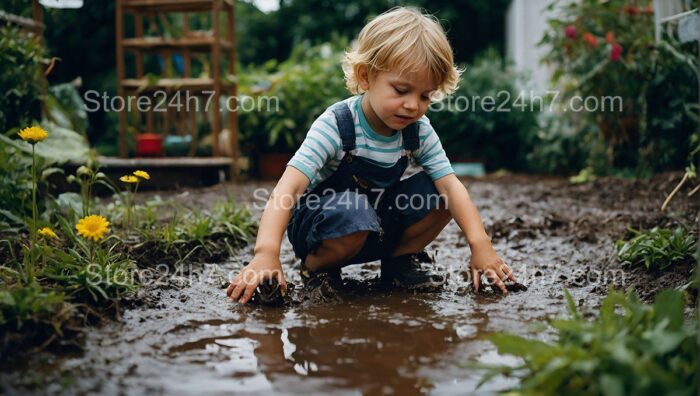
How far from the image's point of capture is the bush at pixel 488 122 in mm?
8320

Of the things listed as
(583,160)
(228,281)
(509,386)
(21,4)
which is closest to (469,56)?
(583,160)

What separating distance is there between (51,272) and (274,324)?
2.29ft

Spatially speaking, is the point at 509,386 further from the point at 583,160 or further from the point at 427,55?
the point at 583,160

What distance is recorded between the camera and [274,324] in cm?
195

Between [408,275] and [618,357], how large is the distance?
132cm

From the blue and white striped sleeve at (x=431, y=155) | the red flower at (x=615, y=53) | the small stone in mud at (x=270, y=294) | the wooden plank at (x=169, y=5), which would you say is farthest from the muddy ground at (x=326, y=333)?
the wooden plank at (x=169, y=5)

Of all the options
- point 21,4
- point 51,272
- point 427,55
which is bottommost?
point 51,272

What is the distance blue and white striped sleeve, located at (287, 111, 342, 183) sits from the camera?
227cm

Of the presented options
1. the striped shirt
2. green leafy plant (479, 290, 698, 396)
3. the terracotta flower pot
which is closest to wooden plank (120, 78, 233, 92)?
the terracotta flower pot

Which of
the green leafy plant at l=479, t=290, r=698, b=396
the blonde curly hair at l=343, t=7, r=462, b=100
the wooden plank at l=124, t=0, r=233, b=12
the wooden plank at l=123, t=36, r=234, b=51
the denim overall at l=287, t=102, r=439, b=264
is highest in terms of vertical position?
the wooden plank at l=124, t=0, r=233, b=12

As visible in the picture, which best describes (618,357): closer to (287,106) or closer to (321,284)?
(321,284)

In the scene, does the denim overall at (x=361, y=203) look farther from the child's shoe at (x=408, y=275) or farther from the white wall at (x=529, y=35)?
the white wall at (x=529, y=35)

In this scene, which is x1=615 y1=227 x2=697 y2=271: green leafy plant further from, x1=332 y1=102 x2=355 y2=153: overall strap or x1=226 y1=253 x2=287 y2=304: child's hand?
x1=226 y1=253 x2=287 y2=304: child's hand

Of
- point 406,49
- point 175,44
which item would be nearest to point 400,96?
point 406,49
